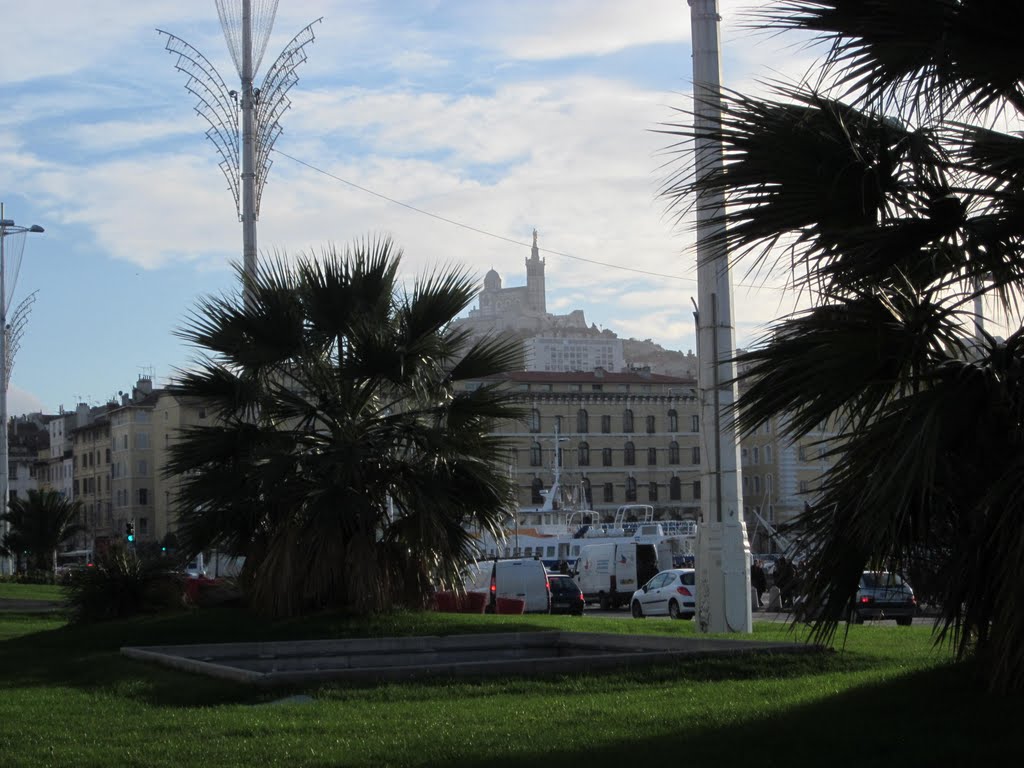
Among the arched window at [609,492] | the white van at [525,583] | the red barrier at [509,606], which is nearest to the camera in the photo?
the red barrier at [509,606]

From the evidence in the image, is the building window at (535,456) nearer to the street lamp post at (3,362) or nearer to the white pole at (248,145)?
the street lamp post at (3,362)

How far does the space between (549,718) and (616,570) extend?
132ft

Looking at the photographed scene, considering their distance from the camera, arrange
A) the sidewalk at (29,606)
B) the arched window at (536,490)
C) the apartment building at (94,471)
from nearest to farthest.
Result: the sidewalk at (29,606) → the arched window at (536,490) → the apartment building at (94,471)

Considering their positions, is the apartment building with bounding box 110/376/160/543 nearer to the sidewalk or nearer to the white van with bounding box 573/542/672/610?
the white van with bounding box 573/542/672/610

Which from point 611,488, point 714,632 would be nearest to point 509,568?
point 714,632

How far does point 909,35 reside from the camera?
7988 mm

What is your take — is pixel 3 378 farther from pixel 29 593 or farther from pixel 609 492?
pixel 609 492

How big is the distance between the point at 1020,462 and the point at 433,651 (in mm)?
10285

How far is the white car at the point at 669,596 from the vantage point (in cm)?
3684

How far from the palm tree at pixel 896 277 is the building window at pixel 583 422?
90.8m

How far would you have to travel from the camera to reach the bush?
21859 mm

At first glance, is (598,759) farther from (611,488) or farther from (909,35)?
(611,488)

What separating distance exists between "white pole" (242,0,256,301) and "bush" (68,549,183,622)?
23.1 feet

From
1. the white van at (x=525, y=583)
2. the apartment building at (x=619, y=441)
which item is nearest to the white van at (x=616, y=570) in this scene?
the white van at (x=525, y=583)
